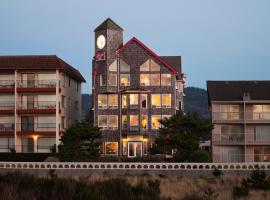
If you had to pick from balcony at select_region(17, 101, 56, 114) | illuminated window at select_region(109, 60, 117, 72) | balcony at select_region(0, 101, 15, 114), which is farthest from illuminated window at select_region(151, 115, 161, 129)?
balcony at select_region(0, 101, 15, 114)

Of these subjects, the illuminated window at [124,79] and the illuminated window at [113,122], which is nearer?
the illuminated window at [113,122]

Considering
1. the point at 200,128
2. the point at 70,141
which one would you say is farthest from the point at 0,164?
the point at 200,128

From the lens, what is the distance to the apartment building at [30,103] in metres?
66.9

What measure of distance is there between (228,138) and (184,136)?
11133mm

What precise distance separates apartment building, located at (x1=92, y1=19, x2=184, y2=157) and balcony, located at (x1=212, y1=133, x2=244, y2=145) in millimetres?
5323

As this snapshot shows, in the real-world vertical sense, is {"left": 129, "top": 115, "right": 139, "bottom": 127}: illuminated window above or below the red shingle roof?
below

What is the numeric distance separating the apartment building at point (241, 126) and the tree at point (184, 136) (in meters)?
8.19

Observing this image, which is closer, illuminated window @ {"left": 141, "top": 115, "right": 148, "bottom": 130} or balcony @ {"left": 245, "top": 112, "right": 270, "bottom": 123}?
balcony @ {"left": 245, "top": 112, "right": 270, "bottom": 123}

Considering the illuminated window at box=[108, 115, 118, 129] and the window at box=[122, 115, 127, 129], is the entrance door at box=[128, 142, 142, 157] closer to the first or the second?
the window at box=[122, 115, 127, 129]

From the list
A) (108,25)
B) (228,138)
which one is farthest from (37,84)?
(228,138)

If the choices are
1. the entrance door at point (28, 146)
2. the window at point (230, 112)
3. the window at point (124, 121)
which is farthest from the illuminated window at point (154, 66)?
the entrance door at point (28, 146)

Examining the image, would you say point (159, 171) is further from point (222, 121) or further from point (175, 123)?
point (222, 121)

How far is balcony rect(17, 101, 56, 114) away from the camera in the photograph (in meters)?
67.0

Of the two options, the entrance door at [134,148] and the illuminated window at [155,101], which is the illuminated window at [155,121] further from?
the entrance door at [134,148]
